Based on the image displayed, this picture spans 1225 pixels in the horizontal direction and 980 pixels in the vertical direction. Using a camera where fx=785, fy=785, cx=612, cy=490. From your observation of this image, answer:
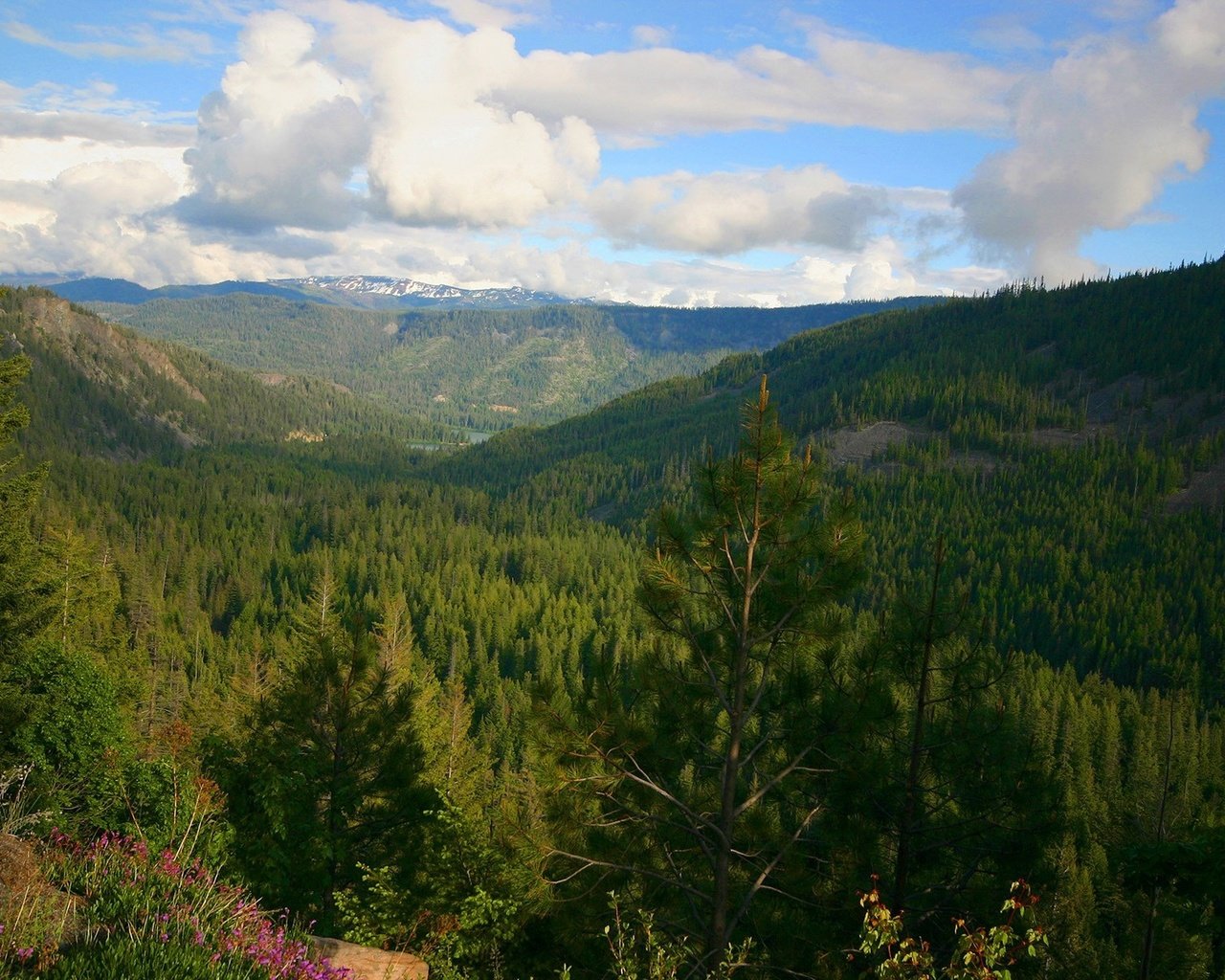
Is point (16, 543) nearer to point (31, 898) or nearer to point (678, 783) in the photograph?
point (31, 898)

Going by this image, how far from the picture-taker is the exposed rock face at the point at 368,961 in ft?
37.1

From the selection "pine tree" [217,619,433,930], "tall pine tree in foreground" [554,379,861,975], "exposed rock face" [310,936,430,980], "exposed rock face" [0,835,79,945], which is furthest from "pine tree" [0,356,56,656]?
"tall pine tree in foreground" [554,379,861,975]

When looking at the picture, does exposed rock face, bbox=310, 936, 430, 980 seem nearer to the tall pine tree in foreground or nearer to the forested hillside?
the forested hillside

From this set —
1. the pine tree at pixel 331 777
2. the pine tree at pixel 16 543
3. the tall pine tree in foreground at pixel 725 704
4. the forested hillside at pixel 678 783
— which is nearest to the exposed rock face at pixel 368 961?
the forested hillside at pixel 678 783

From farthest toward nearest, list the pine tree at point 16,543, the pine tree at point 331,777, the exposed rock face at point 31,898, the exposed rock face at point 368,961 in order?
the pine tree at point 16,543 < the pine tree at point 331,777 < the exposed rock face at point 368,961 < the exposed rock face at point 31,898

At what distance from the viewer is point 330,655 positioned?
2167 centimetres

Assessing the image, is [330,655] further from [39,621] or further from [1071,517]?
[1071,517]

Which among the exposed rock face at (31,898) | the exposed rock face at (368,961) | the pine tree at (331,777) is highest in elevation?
the exposed rock face at (31,898)

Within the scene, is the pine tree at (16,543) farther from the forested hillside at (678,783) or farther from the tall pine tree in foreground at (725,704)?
the tall pine tree in foreground at (725,704)

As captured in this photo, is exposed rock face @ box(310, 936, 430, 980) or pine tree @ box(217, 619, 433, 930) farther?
pine tree @ box(217, 619, 433, 930)

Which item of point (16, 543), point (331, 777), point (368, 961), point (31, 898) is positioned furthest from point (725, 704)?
point (16, 543)

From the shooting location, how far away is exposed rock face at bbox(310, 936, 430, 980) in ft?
37.1

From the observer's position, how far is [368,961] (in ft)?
38.3

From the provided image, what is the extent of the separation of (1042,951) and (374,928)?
12.6m
